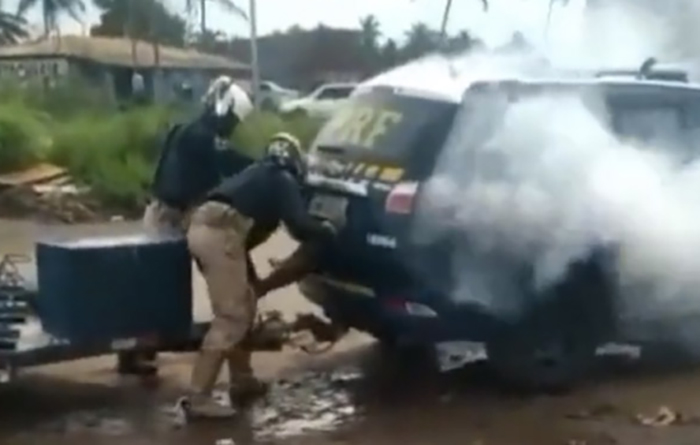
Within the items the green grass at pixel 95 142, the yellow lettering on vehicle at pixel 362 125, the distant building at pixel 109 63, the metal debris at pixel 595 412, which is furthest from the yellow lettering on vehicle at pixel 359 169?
the distant building at pixel 109 63

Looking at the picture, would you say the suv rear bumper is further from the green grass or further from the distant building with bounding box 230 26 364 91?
the distant building with bounding box 230 26 364 91

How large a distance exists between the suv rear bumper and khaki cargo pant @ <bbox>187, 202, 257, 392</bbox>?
0.71 metres

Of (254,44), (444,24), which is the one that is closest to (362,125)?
(444,24)

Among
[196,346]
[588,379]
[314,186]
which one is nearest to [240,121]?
[314,186]

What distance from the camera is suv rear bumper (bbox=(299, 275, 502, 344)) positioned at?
27.3 ft

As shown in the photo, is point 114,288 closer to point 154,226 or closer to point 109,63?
point 154,226

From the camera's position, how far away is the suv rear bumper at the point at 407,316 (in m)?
8.33

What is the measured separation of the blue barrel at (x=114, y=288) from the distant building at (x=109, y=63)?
19259 mm

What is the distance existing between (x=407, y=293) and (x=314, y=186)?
98 centimetres

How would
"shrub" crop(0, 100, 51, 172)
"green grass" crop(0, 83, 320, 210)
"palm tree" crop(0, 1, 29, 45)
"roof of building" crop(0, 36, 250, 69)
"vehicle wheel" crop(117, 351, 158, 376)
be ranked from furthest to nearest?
"palm tree" crop(0, 1, 29, 45), "roof of building" crop(0, 36, 250, 69), "shrub" crop(0, 100, 51, 172), "green grass" crop(0, 83, 320, 210), "vehicle wheel" crop(117, 351, 158, 376)

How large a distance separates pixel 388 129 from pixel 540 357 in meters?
1.53

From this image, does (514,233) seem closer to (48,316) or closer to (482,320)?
(482,320)

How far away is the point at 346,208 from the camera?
28.2 ft

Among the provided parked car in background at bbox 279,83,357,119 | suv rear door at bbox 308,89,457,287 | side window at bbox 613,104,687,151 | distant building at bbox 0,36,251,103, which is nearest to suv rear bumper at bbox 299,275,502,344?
suv rear door at bbox 308,89,457,287
